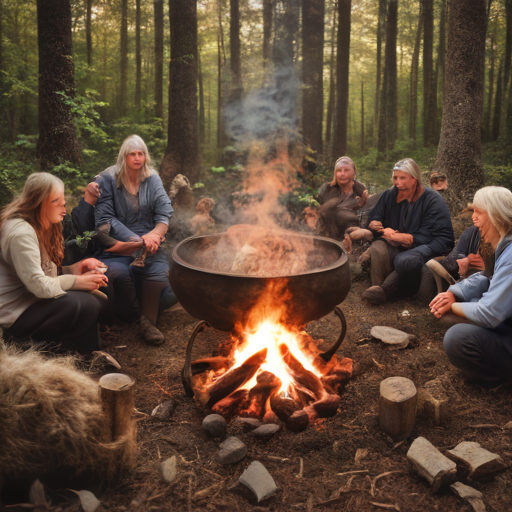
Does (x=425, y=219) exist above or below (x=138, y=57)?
below

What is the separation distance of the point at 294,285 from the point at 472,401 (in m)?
1.53

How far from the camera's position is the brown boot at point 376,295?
498 cm

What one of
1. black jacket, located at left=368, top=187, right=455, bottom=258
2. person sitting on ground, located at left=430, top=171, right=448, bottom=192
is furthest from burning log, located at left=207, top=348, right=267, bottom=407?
person sitting on ground, located at left=430, top=171, right=448, bottom=192

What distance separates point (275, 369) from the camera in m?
3.30

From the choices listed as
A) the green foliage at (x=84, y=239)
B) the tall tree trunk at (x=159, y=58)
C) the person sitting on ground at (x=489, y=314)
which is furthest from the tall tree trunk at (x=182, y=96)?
the person sitting on ground at (x=489, y=314)

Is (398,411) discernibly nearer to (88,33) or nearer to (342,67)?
(342,67)

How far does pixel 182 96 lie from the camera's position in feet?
28.6

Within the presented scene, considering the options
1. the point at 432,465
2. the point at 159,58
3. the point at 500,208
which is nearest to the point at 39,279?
the point at 432,465

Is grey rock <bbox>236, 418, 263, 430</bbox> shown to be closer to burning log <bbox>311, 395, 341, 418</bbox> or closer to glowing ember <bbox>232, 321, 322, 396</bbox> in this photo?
glowing ember <bbox>232, 321, 322, 396</bbox>

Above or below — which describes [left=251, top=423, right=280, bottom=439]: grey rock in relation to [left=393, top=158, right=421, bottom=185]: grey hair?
below

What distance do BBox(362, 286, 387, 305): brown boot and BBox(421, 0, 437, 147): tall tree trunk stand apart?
1338 centimetres

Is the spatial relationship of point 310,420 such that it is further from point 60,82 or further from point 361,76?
point 361,76

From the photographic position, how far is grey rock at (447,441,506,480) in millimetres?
2400

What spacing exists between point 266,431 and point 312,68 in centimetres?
1000
